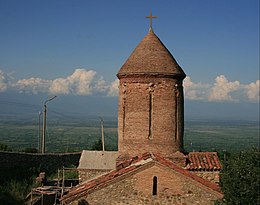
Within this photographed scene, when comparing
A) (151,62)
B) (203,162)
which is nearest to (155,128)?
(203,162)

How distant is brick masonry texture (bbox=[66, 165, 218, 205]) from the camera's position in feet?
40.9

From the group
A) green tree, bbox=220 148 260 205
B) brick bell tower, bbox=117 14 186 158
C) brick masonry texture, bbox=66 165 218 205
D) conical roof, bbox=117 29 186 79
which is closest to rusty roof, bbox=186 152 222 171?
brick bell tower, bbox=117 14 186 158

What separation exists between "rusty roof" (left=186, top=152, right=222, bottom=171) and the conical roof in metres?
3.37

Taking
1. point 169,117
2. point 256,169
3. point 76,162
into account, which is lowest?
point 76,162

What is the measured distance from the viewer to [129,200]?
12469mm

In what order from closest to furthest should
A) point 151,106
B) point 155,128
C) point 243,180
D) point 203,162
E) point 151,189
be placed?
point 243,180 < point 151,189 < point 203,162 < point 155,128 < point 151,106

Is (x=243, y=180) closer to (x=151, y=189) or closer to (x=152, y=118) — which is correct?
(x=151, y=189)

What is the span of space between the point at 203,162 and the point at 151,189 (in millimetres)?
3057

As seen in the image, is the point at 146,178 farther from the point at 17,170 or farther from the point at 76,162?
the point at 76,162

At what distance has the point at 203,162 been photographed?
14617 millimetres

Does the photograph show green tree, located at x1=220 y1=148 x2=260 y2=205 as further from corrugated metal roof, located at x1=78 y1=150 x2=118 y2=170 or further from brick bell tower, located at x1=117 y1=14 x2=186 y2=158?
corrugated metal roof, located at x1=78 y1=150 x2=118 y2=170

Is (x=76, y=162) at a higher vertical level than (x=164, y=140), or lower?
lower

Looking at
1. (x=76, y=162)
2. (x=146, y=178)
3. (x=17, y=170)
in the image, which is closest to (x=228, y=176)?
(x=146, y=178)

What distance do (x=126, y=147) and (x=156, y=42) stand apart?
4.71 meters
